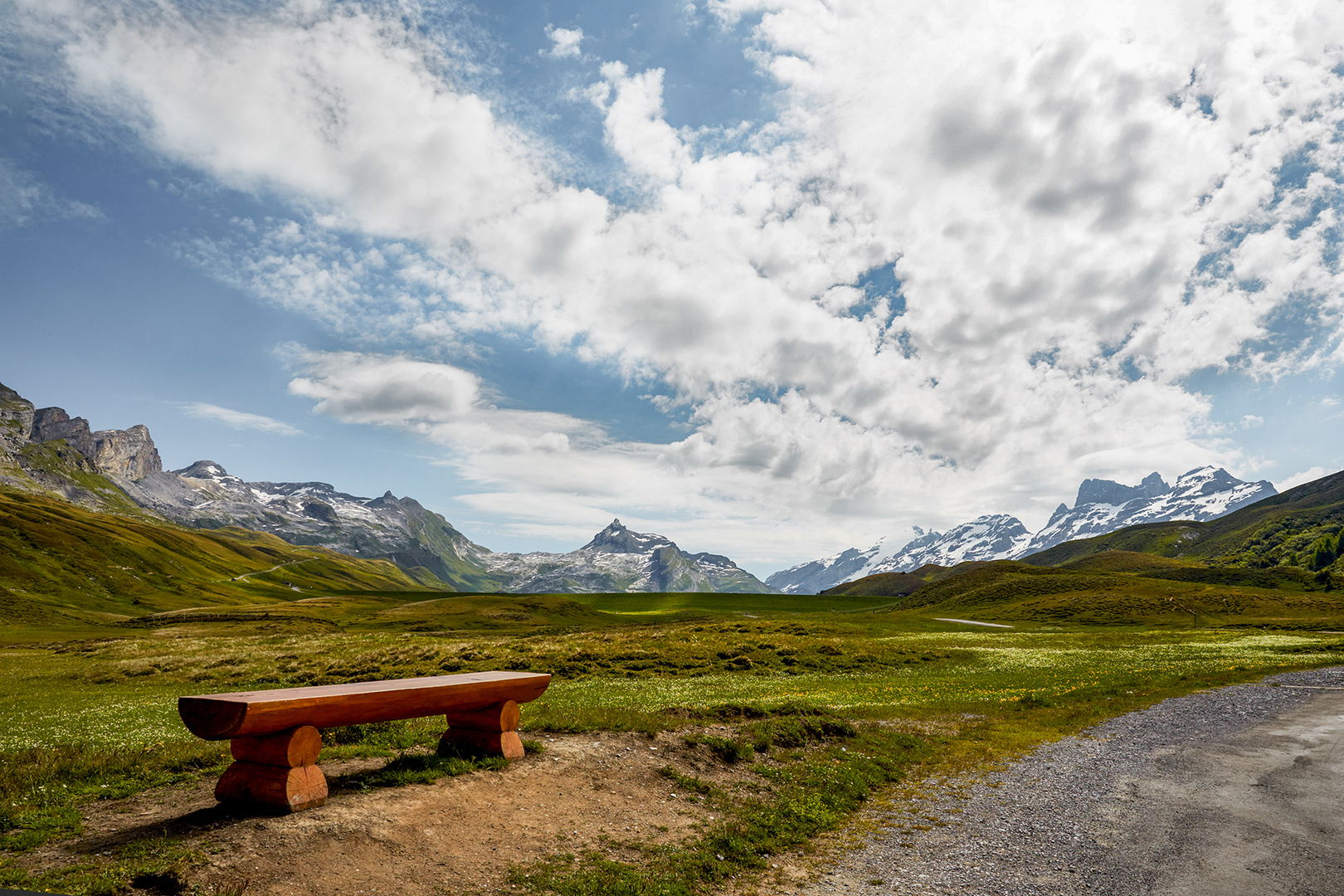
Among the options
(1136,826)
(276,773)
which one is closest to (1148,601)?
(1136,826)

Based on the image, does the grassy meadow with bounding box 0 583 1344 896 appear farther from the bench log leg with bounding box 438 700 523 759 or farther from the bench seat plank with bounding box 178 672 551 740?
the bench seat plank with bounding box 178 672 551 740

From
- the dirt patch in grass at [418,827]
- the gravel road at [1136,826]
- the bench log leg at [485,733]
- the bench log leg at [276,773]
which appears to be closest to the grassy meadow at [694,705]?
the dirt patch in grass at [418,827]

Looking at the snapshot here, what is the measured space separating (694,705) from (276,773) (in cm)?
1690

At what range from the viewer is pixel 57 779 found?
1334cm

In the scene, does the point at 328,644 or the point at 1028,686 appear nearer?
the point at 1028,686

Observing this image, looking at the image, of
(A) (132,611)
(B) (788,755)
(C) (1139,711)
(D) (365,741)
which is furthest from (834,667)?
(A) (132,611)

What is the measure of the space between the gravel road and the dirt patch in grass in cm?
449

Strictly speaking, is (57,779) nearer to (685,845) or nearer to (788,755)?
(685,845)

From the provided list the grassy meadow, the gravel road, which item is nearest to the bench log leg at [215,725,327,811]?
the grassy meadow

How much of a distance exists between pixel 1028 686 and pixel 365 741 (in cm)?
3290

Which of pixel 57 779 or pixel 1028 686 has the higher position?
pixel 57 779

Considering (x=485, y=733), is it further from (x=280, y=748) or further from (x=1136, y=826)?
(x=1136, y=826)

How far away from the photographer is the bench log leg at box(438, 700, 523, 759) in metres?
15.4

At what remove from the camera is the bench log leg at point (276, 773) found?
11.0 meters
